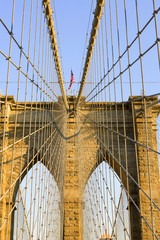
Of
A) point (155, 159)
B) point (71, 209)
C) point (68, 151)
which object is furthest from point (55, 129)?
point (155, 159)

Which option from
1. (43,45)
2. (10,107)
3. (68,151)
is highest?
(10,107)

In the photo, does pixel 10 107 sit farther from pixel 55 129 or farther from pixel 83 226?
pixel 83 226

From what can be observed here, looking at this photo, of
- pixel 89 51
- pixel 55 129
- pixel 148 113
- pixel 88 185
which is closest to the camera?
pixel 89 51

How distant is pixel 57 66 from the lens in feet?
31.1

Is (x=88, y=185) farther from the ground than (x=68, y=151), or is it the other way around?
(x=68, y=151)

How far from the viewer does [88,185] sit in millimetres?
12430

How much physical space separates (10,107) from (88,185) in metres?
3.85

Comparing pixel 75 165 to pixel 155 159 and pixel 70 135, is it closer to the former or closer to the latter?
pixel 70 135

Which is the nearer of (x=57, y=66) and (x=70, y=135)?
(x=57, y=66)

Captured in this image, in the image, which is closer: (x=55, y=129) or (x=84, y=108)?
(x=55, y=129)

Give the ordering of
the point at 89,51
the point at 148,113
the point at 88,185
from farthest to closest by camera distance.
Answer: the point at 88,185, the point at 148,113, the point at 89,51

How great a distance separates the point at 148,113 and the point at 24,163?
4.53 metres

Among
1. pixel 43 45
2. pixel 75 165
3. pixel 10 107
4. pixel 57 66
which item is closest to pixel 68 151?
pixel 75 165

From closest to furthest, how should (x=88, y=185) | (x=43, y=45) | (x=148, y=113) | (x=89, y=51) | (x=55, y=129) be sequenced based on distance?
(x=43, y=45) → (x=89, y=51) → (x=55, y=129) → (x=148, y=113) → (x=88, y=185)
